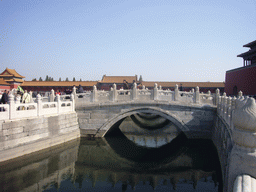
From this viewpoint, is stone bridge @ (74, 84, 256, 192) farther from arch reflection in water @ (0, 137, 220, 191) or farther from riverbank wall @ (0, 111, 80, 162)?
arch reflection in water @ (0, 137, 220, 191)

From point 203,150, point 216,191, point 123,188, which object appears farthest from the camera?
point 203,150

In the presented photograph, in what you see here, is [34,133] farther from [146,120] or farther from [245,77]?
[245,77]

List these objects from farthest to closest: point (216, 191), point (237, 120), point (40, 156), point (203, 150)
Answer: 1. point (203, 150)
2. point (40, 156)
3. point (216, 191)
4. point (237, 120)

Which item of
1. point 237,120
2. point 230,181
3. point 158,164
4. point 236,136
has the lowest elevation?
point 158,164

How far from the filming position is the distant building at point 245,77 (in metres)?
14.9

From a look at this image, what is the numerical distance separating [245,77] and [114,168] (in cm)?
1292

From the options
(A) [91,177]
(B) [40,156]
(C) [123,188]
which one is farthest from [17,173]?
(C) [123,188]

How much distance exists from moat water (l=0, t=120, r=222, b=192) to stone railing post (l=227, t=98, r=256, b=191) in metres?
3.87

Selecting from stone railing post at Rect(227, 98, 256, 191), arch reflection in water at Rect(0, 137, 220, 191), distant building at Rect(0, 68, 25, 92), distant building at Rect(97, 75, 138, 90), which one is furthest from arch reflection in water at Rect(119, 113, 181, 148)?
distant building at Rect(0, 68, 25, 92)

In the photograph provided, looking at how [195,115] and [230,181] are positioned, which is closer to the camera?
[230,181]

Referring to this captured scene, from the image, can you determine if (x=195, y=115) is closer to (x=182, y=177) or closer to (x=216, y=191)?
(x=182, y=177)

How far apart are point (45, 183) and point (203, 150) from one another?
666cm

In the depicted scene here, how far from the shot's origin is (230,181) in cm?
284

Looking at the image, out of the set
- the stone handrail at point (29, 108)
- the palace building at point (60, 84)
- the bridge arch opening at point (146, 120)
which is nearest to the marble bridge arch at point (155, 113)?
the bridge arch opening at point (146, 120)
